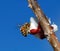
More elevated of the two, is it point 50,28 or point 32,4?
point 32,4

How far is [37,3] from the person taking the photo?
1.46 meters

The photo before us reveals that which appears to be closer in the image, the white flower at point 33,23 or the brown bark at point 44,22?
the brown bark at point 44,22

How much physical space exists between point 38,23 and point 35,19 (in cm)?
3

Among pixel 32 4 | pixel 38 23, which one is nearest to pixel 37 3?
pixel 32 4

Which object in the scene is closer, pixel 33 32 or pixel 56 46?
pixel 56 46

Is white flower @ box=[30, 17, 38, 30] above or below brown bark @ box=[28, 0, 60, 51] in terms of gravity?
above

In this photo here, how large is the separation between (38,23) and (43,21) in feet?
0.27

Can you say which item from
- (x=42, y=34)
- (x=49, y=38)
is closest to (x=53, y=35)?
(x=49, y=38)

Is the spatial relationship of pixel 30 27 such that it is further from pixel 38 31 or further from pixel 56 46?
pixel 56 46

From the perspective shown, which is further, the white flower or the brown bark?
the white flower

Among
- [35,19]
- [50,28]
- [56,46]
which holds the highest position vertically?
[35,19]

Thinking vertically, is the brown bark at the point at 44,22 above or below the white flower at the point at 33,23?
below

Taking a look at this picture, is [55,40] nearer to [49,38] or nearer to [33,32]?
[49,38]

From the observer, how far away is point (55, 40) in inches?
56.5
